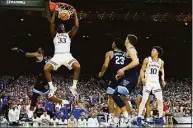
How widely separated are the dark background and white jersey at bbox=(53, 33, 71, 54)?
12.9 metres

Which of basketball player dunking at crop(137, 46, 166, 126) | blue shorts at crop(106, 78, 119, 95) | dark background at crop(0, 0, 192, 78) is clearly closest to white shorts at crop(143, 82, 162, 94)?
basketball player dunking at crop(137, 46, 166, 126)

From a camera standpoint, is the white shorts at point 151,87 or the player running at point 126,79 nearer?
the player running at point 126,79

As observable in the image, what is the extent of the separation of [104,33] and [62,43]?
16.0 m

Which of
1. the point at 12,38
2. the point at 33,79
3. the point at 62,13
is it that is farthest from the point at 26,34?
the point at 62,13

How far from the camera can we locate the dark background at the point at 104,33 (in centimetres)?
2389

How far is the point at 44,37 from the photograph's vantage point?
25.9 meters

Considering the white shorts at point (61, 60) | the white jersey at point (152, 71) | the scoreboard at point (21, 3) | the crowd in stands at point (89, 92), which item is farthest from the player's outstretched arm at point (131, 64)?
the crowd in stands at point (89, 92)

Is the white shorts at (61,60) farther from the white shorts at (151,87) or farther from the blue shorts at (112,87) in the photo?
the white shorts at (151,87)

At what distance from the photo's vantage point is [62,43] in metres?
10.2

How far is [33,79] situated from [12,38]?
3068 millimetres

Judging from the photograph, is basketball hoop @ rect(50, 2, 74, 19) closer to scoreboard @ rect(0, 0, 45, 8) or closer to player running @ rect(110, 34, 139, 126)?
scoreboard @ rect(0, 0, 45, 8)

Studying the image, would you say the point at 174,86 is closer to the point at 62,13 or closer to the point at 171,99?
the point at 171,99

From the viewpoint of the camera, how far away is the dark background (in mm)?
23891

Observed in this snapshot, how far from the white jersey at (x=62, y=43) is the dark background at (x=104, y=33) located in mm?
12917
